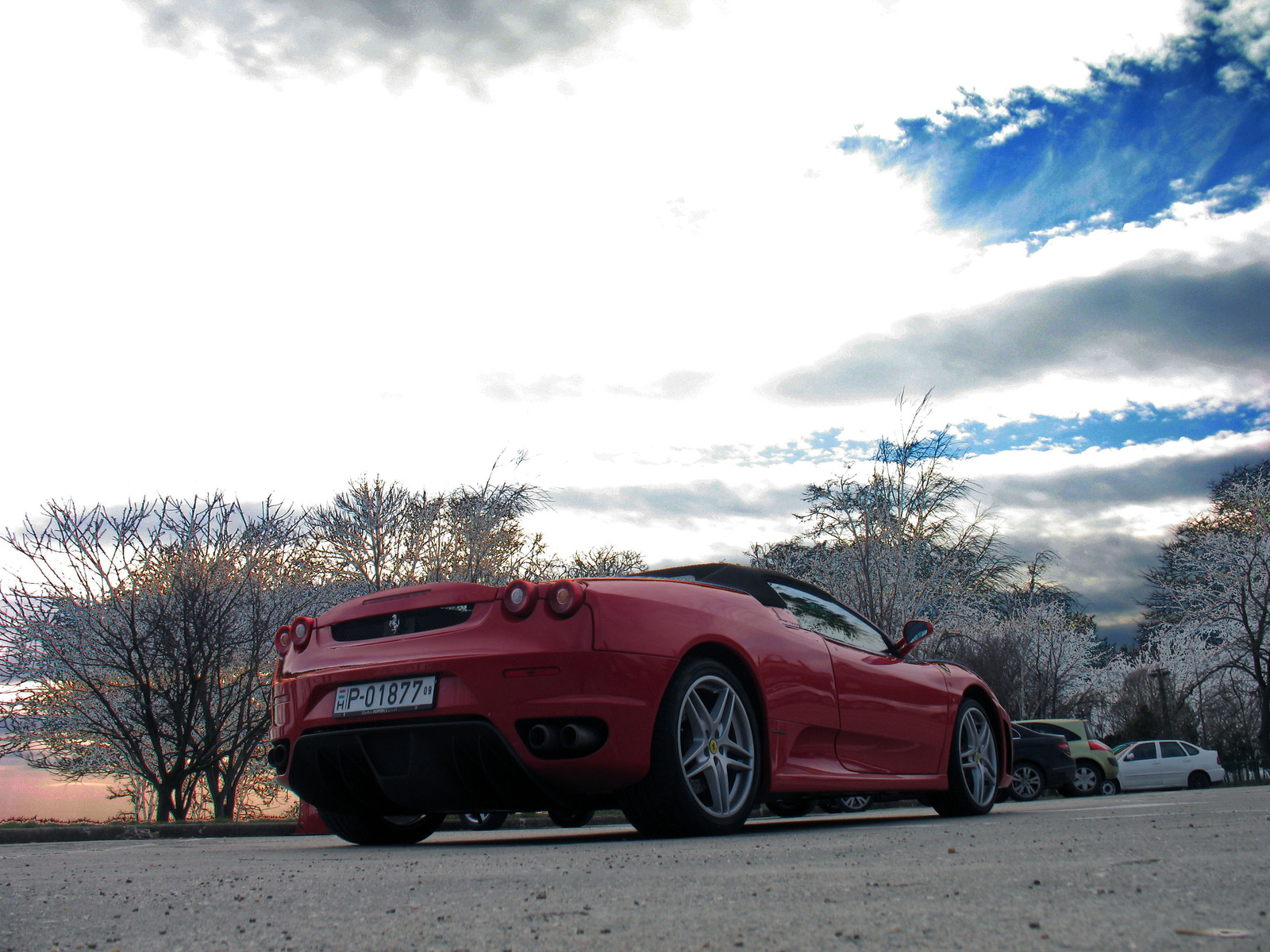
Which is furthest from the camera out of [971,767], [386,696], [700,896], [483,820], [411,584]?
[411,584]

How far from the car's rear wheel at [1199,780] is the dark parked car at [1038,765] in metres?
8.99

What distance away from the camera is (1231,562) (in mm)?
33062

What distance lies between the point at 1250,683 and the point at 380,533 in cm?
2899

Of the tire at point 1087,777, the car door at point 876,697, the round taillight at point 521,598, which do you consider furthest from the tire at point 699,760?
the tire at point 1087,777

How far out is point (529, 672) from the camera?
437 centimetres

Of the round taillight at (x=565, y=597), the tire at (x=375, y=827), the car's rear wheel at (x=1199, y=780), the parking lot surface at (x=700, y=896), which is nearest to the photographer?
the parking lot surface at (x=700, y=896)

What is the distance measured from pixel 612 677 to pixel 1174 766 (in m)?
24.8

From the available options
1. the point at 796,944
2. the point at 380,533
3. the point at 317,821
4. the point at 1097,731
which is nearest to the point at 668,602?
the point at 796,944

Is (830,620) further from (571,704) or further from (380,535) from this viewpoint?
(380,535)

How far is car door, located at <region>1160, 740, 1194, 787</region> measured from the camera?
24828mm

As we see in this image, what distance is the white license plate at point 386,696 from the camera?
4.53m

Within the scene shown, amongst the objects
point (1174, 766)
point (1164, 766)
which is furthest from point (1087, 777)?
point (1174, 766)

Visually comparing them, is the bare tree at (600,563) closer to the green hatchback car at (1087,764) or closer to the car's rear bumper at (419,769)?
the green hatchback car at (1087,764)

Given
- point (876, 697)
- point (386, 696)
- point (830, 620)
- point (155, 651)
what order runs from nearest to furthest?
point (386, 696), point (876, 697), point (830, 620), point (155, 651)
